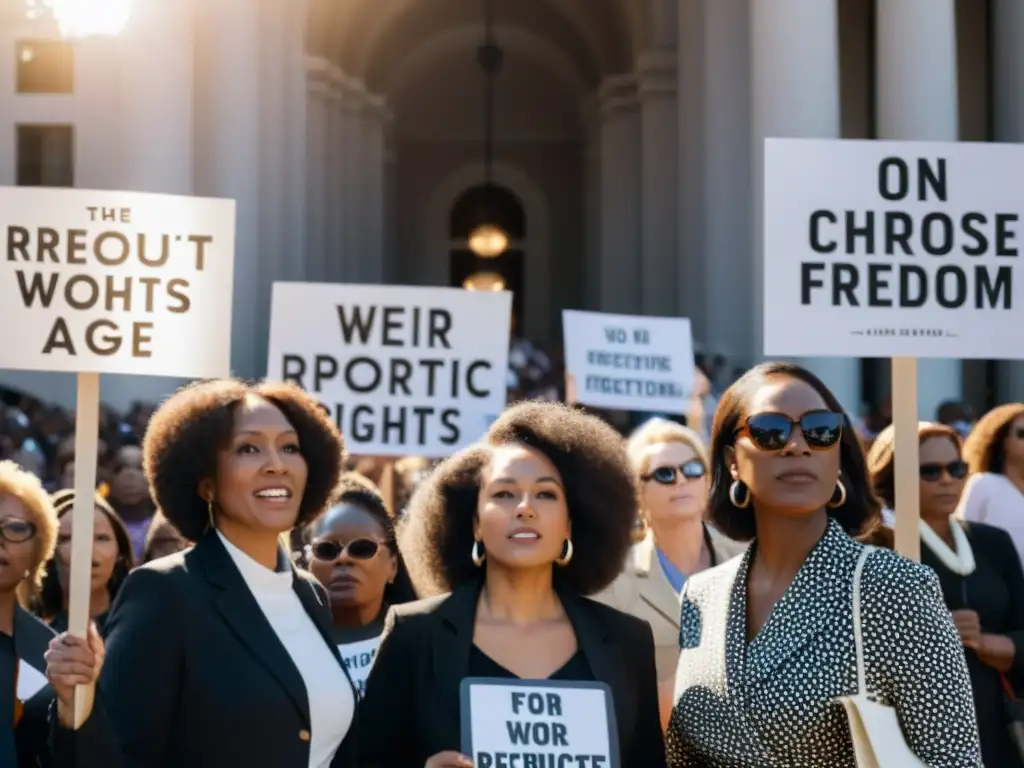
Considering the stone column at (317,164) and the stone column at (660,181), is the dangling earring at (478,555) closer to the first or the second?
the stone column at (660,181)

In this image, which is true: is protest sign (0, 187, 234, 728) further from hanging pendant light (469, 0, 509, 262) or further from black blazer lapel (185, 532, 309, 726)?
hanging pendant light (469, 0, 509, 262)

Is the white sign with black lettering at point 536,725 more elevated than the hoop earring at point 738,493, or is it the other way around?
the hoop earring at point 738,493

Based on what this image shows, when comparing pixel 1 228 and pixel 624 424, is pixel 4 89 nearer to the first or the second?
pixel 624 424

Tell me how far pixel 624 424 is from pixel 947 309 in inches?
475

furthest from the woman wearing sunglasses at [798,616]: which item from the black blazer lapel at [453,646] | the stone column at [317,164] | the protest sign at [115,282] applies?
the stone column at [317,164]

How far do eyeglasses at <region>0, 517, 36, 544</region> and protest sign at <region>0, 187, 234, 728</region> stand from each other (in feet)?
1.53

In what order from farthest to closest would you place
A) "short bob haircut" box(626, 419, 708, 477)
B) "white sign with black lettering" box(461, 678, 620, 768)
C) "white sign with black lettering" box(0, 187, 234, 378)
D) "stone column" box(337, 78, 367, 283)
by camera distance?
"stone column" box(337, 78, 367, 283) → "short bob haircut" box(626, 419, 708, 477) → "white sign with black lettering" box(0, 187, 234, 378) → "white sign with black lettering" box(461, 678, 620, 768)

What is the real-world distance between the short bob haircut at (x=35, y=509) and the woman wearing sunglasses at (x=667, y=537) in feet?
5.87

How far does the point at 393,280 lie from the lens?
40531 mm

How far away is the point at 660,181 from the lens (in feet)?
94.0

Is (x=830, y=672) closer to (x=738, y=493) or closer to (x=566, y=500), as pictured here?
(x=738, y=493)

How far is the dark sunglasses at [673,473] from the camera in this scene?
6.36 meters

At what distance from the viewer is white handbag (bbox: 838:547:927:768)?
3.74m

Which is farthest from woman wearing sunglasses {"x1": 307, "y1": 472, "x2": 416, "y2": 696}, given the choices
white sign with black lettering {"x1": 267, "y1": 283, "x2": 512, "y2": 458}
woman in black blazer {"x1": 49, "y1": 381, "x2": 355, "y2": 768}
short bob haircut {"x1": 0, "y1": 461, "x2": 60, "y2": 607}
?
white sign with black lettering {"x1": 267, "y1": 283, "x2": 512, "y2": 458}
